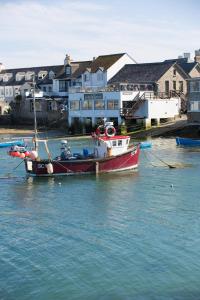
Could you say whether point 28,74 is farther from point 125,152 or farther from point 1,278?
point 1,278

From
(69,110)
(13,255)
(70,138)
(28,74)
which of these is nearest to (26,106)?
(28,74)

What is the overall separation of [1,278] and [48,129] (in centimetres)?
6430

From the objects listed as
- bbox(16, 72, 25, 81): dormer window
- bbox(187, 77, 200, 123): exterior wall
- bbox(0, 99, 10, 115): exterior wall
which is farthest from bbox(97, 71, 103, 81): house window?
bbox(16, 72, 25, 81): dormer window

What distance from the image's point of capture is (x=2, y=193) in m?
33.2

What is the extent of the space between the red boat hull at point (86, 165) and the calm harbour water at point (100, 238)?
94 centimetres

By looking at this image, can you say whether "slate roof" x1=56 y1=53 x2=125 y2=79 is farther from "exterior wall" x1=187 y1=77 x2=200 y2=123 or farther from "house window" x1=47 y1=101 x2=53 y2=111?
"exterior wall" x1=187 y1=77 x2=200 y2=123

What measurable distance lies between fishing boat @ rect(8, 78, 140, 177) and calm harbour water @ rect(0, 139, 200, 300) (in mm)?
1081

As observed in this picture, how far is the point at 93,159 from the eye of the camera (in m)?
39.0

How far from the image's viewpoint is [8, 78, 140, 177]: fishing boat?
38.2 m

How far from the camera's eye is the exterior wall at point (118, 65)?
267 feet

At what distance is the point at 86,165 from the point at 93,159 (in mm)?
681

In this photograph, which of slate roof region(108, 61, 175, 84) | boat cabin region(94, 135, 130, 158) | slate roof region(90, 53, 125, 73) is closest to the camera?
boat cabin region(94, 135, 130, 158)

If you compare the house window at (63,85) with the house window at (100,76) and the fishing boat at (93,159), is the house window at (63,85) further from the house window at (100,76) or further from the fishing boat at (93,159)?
the fishing boat at (93,159)

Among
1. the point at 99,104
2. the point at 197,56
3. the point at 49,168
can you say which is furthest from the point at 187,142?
the point at 197,56
